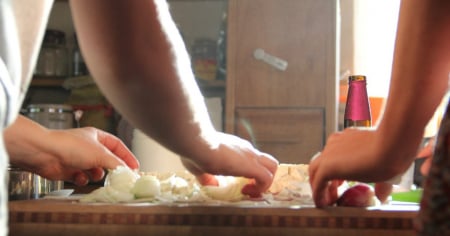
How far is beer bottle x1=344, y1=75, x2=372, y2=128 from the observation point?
94cm

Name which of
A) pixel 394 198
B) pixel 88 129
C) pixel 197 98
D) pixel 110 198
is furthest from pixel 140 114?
pixel 394 198

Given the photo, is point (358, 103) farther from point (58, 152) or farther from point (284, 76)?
point (284, 76)

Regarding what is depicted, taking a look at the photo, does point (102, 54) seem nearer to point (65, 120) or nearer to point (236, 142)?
point (236, 142)

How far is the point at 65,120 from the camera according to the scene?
212 centimetres

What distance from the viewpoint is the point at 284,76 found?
2.17 m

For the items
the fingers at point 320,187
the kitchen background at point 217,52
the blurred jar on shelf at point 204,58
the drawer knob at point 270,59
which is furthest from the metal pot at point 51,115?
the fingers at point 320,187

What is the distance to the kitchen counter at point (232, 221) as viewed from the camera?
66 cm

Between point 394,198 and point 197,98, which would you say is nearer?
point 197,98

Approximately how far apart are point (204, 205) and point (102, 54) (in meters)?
0.23

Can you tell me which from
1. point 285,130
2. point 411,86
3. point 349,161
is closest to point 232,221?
point 349,161

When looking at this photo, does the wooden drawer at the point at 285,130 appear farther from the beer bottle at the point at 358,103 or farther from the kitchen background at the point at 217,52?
the beer bottle at the point at 358,103

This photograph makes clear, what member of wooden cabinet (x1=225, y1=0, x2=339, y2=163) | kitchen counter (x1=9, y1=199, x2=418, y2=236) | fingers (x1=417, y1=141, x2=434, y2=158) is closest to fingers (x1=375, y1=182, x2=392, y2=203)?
kitchen counter (x1=9, y1=199, x2=418, y2=236)

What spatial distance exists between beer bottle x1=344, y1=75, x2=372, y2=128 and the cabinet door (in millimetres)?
1196

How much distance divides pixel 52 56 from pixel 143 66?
199cm
